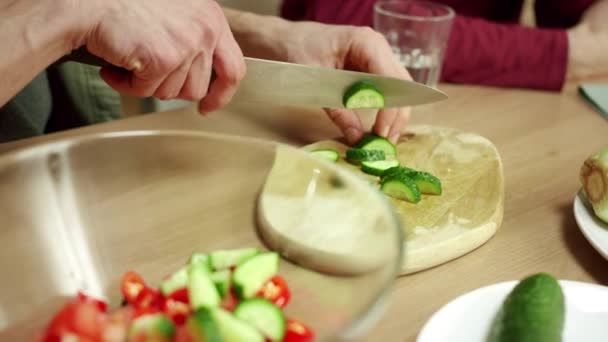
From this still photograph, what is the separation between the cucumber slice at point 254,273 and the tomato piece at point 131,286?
0.33 feet

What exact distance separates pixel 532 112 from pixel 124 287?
1.04 metres

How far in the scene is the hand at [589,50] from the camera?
1616mm

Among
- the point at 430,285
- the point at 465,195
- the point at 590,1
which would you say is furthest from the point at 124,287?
the point at 590,1

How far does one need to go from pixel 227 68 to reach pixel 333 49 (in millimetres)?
319

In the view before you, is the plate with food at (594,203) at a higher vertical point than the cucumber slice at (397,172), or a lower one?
higher

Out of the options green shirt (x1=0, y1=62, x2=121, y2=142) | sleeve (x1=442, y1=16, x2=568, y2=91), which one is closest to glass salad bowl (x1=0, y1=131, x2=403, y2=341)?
green shirt (x1=0, y1=62, x2=121, y2=142)

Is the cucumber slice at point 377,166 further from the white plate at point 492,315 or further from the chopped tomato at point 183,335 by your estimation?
the chopped tomato at point 183,335

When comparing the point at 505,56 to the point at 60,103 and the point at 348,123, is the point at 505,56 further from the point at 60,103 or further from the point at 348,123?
the point at 60,103

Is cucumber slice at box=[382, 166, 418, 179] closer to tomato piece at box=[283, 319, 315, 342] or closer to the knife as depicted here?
the knife

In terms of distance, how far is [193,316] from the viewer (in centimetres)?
51

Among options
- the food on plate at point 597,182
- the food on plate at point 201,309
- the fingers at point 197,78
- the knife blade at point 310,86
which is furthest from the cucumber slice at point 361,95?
the food on plate at point 201,309

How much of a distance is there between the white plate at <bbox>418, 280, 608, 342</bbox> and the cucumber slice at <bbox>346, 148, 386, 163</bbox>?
0.38 m

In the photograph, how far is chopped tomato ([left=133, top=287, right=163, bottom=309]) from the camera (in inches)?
23.9

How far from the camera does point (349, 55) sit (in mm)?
1254
